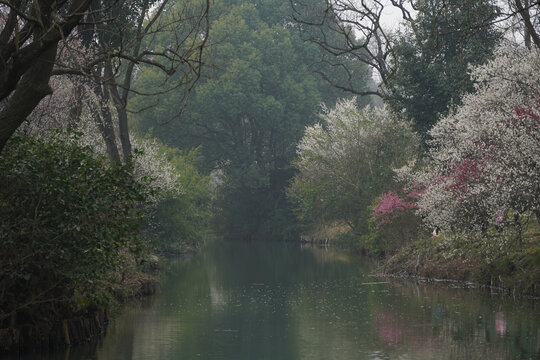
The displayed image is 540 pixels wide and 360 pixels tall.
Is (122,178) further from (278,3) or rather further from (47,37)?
(278,3)

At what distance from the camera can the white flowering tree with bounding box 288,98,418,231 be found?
38844 millimetres

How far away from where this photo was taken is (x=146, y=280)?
23.0m

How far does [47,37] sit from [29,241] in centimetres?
416

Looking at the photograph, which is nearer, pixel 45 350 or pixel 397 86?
pixel 45 350

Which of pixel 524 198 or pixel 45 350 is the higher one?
pixel 524 198

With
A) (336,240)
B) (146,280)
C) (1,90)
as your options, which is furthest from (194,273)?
(1,90)

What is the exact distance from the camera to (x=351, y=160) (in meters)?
41.4

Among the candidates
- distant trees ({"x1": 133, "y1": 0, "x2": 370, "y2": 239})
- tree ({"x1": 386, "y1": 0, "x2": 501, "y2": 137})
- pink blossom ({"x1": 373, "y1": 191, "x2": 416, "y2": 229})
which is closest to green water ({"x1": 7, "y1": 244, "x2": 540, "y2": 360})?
pink blossom ({"x1": 373, "y1": 191, "x2": 416, "y2": 229})

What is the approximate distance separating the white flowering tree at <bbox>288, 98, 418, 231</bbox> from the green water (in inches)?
438

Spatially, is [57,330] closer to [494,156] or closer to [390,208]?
[494,156]

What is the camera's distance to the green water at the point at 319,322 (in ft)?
47.8

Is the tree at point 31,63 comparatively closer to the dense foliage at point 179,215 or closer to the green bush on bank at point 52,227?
the green bush on bank at point 52,227

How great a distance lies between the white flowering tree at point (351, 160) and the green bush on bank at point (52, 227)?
81.2 ft

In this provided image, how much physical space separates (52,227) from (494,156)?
43.1 ft
